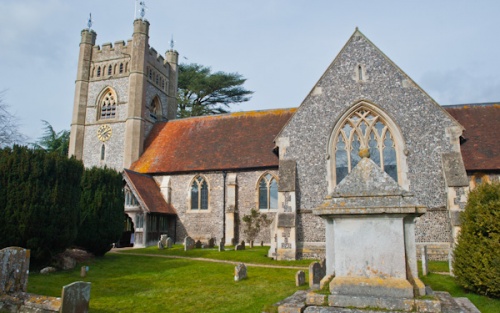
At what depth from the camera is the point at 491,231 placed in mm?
9695

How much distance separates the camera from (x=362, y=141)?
58.7ft

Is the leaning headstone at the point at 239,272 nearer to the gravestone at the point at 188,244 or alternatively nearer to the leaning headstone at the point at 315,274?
the leaning headstone at the point at 315,274

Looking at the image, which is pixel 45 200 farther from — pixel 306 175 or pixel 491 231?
pixel 491 231

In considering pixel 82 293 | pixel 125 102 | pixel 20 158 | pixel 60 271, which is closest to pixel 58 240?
pixel 60 271

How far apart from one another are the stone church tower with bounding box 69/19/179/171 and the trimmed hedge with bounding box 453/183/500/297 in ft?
70.1

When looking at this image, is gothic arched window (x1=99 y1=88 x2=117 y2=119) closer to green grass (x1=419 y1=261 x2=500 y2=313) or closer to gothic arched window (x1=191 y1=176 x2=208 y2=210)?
gothic arched window (x1=191 y1=176 x2=208 y2=210)

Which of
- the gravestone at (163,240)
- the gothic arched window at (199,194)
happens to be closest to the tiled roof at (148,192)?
the gothic arched window at (199,194)

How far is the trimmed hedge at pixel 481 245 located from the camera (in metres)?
9.31

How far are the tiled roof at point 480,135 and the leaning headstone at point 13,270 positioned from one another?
17.5 metres

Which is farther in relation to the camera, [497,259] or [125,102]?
[125,102]

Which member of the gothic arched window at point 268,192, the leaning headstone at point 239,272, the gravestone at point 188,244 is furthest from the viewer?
the gothic arched window at point 268,192

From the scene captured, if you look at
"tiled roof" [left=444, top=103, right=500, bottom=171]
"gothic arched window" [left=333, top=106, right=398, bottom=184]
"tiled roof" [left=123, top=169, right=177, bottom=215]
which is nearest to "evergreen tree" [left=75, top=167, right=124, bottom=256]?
"tiled roof" [left=123, top=169, right=177, bottom=215]

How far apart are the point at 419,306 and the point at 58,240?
11225 mm

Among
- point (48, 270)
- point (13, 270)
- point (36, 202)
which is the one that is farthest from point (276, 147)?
point (13, 270)
